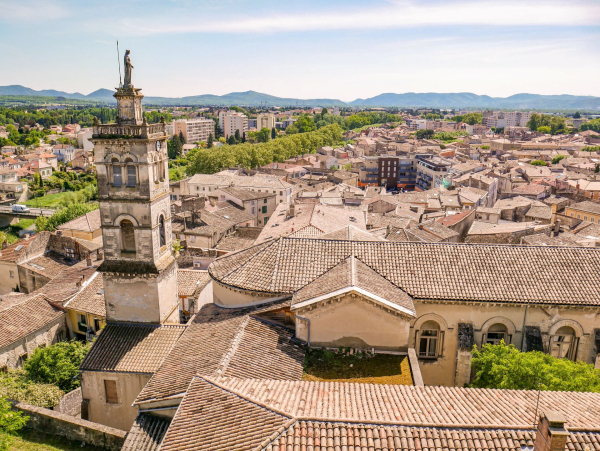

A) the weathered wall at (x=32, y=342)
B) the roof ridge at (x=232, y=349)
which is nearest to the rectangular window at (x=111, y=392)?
the roof ridge at (x=232, y=349)

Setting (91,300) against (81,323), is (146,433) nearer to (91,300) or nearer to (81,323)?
(91,300)

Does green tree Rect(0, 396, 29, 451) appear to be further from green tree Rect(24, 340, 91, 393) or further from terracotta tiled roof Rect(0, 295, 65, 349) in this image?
terracotta tiled roof Rect(0, 295, 65, 349)

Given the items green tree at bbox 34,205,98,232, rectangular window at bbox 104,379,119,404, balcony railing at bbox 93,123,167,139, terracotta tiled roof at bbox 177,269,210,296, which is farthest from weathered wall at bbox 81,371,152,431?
green tree at bbox 34,205,98,232

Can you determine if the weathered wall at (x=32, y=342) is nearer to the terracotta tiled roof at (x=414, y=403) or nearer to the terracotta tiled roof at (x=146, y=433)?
the terracotta tiled roof at (x=146, y=433)

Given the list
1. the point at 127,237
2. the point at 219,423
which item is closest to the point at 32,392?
the point at 127,237

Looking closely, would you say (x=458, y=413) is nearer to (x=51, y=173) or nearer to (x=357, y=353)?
(x=357, y=353)

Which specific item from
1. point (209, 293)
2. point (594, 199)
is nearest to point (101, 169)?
point (209, 293)

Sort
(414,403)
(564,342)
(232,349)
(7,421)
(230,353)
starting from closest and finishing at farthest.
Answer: (414,403) < (7,421) < (230,353) < (232,349) < (564,342)
